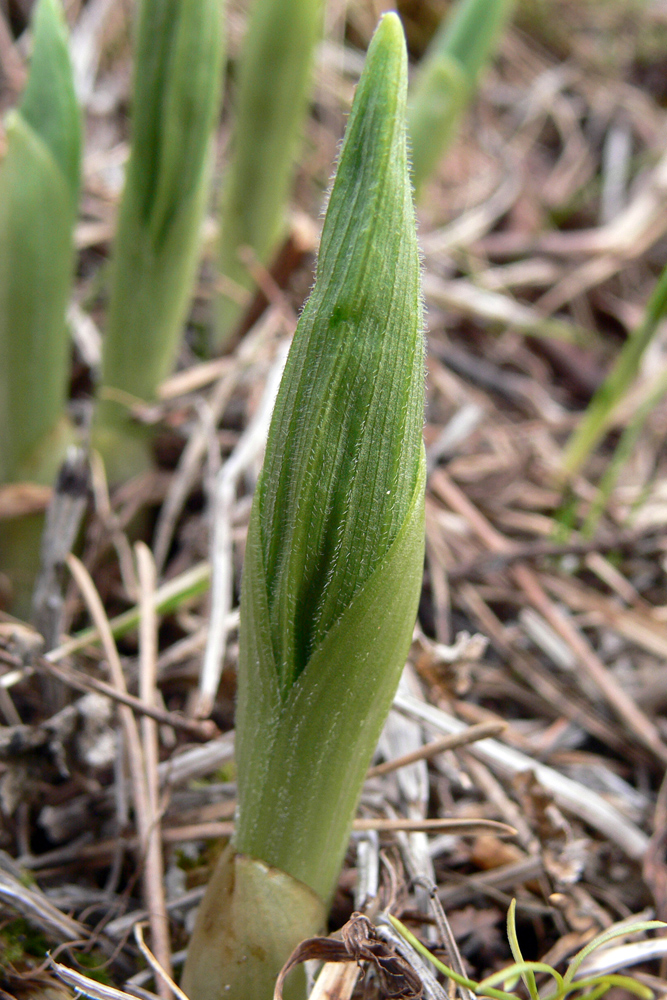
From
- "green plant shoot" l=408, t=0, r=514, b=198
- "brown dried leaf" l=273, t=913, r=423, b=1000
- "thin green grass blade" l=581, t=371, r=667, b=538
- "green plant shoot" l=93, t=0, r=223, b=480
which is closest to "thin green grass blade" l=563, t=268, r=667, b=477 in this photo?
"thin green grass blade" l=581, t=371, r=667, b=538

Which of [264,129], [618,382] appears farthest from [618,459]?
[264,129]

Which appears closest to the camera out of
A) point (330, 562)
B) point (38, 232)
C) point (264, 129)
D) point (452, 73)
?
point (330, 562)

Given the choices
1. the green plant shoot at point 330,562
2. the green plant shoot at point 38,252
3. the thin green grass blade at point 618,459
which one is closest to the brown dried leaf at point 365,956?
the green plant shoot at point 330,562

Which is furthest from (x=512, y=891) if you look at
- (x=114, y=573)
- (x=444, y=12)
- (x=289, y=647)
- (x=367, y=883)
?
(x=444, y=12)

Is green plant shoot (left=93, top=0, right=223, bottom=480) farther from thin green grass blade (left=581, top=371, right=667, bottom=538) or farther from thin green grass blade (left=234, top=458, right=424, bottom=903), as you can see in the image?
thin green grass blade (left=581, top=371, right=667, bottom=538)

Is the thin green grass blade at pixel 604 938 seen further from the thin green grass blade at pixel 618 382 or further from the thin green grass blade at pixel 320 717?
the thin green grass blade at pixel 618 382

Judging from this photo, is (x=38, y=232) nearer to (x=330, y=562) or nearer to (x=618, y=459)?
(x=330, y=562)
